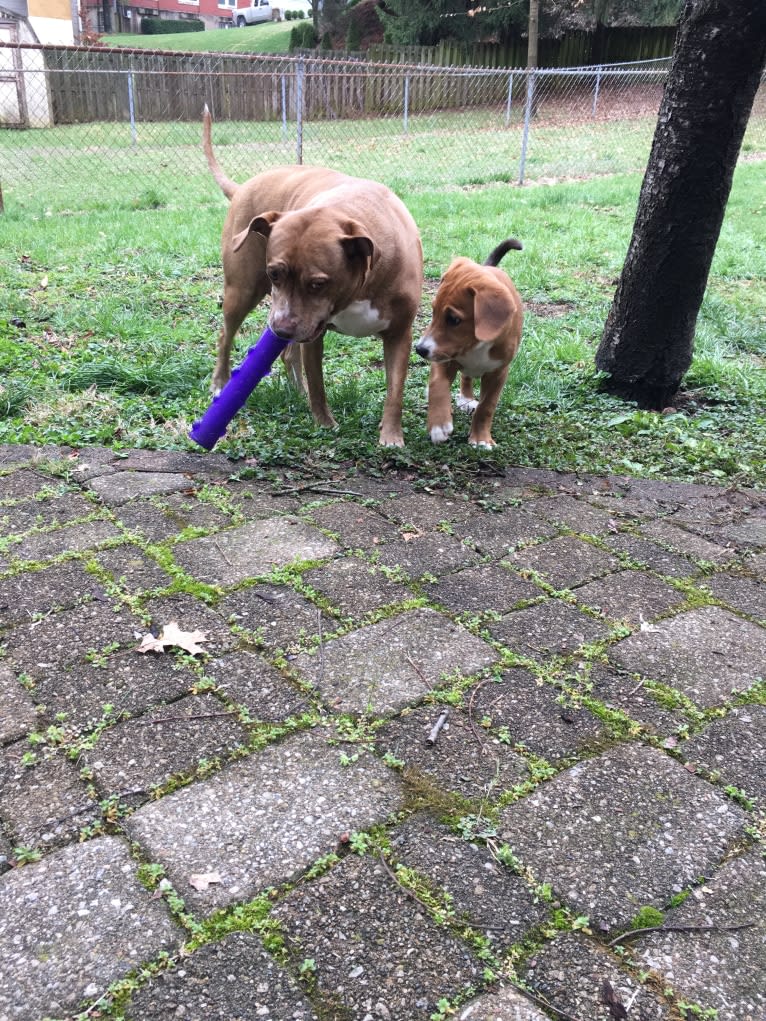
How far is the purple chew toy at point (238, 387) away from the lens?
12.7 feet

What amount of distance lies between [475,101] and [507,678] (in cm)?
2052

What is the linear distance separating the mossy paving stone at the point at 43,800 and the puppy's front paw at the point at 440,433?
2.64 metres

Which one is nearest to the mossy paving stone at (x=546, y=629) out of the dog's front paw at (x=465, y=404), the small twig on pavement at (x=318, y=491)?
the small twig on pavement at (x=318, y=491)

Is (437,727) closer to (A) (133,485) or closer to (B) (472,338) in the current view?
(A) (133,485)

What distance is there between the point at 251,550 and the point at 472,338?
153cm

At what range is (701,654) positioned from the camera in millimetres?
2637

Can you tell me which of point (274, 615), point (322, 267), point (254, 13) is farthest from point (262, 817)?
point (254, 13)

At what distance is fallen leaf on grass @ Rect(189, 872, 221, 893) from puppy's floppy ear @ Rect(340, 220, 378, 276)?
102 inches

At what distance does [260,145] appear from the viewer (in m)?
17.4

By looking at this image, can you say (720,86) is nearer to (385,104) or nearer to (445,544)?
(445,544)

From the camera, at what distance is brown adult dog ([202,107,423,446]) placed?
354cm

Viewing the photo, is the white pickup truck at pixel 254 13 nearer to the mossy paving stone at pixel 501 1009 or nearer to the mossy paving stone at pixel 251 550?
the mossy paving stone at pixel 251 550

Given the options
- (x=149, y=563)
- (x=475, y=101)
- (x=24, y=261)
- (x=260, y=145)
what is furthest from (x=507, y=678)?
(x=475, y=101)

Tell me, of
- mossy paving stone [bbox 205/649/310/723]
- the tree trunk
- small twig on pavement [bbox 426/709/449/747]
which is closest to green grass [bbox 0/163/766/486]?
the tree trunk
